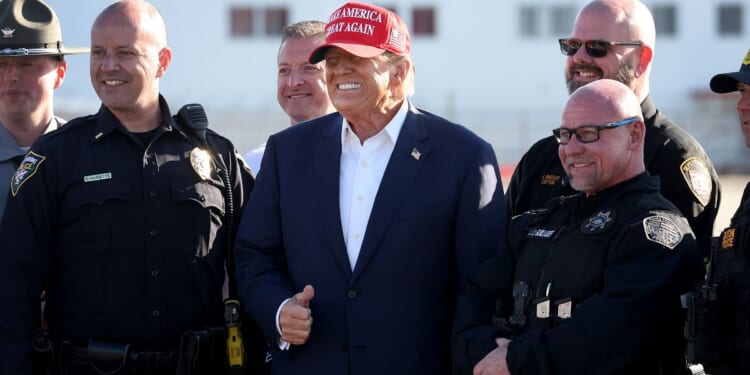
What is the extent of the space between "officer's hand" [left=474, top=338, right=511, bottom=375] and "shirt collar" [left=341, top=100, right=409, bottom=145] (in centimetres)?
101

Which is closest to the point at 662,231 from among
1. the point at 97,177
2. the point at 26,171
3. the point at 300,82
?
the point at 97,177

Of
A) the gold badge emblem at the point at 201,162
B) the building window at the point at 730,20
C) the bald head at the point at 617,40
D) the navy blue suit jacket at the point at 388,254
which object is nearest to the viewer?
the navy blue suit jacket at the point at 388,254

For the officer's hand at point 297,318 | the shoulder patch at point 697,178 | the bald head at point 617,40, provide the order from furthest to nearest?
the bald head at point 617,40
the shoulder patch at point 697,178
the officer's hand at point 297,318

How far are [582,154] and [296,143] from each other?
1.26 meters

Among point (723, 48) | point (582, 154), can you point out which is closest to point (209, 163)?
point (582, 154)

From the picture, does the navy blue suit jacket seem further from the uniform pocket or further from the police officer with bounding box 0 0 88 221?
the police officer with bounding box 0 0 88 221

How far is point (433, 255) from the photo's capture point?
4656 mm

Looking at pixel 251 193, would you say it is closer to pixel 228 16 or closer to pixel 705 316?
pixel 705 316

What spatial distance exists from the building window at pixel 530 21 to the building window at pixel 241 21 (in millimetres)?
7097

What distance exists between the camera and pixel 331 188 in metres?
4.73

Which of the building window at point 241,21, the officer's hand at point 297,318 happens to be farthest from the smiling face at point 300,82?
the building window at point 241,21

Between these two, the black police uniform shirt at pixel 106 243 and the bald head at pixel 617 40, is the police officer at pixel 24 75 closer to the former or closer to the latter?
the black police uniform shirt at pixel 106 243

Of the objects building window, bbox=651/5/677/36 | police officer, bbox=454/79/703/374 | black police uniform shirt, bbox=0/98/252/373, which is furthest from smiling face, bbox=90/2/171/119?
building window, bbox=651/5/677/36

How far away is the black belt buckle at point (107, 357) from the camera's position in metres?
4.82
